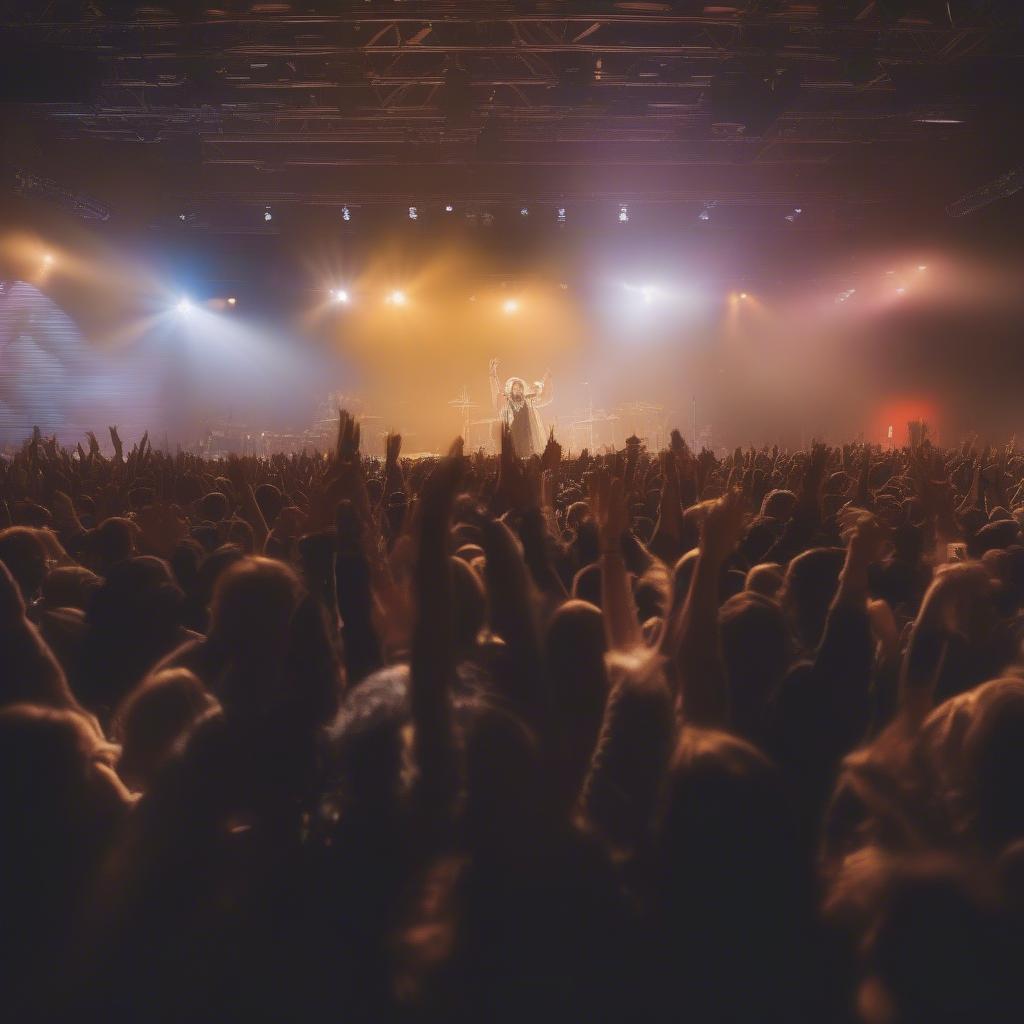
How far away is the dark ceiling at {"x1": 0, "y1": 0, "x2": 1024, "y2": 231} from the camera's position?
9.13m

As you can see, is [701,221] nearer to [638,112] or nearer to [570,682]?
[638,112]

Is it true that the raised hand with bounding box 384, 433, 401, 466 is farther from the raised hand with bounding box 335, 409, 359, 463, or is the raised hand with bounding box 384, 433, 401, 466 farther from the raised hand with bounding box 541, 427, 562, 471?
the raised hand with bounding box 541, 427, 562, 471

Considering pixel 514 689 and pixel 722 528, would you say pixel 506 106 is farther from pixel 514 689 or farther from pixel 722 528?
pixel 514 689

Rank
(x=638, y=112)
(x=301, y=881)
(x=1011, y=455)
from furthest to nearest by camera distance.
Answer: (x=638, y=112) < (x=1011, y=455) < (x=301, y=881)

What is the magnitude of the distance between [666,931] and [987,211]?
18252mm

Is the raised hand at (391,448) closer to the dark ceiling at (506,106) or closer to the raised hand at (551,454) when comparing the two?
the raised hand at (551,454)

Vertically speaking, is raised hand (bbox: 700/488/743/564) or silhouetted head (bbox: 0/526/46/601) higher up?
raised hand (bbox: 700/488/743/564)

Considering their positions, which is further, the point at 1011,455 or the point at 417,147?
the point at 417,147

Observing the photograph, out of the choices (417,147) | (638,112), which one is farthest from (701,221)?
(417,147)

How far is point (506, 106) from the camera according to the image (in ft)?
38.7

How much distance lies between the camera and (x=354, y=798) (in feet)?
3.66

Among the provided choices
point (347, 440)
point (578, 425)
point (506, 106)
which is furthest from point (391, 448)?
point (578, 425)

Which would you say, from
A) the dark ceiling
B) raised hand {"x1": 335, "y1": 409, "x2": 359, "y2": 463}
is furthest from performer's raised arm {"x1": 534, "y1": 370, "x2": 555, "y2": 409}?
raised hand {"x1": 335, "y1": 409, "x2": 359, "y2": 463}

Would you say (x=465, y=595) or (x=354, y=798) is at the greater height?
(x=465, y=595)
